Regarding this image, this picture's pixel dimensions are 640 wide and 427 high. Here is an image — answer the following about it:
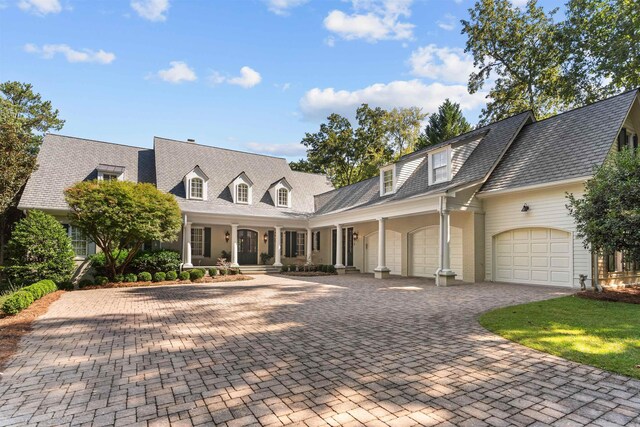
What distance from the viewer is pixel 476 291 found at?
10938 millimetres

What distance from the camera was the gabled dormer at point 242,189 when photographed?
66.3 ft

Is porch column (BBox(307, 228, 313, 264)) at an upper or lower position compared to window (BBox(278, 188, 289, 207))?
lower

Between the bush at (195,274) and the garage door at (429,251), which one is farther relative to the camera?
the bush at (195,274)

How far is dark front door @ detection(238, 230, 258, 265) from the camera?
20.8 meters

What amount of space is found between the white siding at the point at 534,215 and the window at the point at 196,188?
14.3 m

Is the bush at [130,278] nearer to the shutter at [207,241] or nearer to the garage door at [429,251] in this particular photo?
the shutter at [207,241]

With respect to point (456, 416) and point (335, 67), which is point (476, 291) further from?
point (335, 67)

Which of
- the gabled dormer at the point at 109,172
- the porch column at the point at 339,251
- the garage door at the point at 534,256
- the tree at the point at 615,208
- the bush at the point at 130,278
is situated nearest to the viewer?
the tree at the point at 615,208

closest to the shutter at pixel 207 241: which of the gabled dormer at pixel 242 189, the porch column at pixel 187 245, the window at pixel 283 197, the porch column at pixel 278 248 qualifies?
the gabled dormer at pixel 242 189

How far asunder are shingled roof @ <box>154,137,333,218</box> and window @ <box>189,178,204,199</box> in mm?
380

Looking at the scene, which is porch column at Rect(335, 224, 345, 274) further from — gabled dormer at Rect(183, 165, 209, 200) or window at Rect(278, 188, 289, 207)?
gabled dormer at Rect(183, 165, 209, 200)

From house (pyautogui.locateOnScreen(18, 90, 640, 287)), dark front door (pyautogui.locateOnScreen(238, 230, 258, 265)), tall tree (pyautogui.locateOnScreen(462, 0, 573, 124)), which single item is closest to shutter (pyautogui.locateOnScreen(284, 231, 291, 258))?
house (pyautogui.locateOnScreen(18, 90, 640, 287))

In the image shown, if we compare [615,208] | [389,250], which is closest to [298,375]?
[615,208]

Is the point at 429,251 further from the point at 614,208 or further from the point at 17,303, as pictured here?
the point at 17,303
